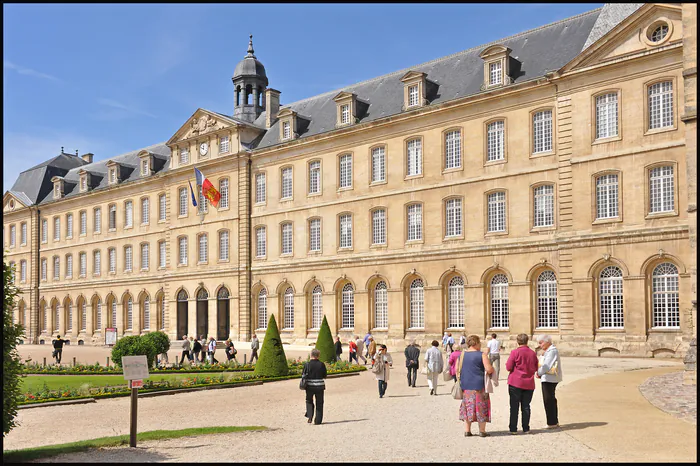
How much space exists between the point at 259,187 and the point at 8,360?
33.7m

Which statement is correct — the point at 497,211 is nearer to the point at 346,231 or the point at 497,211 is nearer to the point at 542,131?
the point at 542,131

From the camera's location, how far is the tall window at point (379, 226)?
37.2 metres

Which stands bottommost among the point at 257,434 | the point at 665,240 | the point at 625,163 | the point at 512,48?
the point at 257,434

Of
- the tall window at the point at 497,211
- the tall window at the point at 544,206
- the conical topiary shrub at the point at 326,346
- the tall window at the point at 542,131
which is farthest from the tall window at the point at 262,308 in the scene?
the tall window at the point at 542,131

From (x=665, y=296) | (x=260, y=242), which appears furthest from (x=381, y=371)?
(x=260, y=242)

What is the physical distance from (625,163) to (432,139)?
360 inches

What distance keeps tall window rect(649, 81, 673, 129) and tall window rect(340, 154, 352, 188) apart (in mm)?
14905

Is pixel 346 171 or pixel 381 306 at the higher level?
pixel 346 171

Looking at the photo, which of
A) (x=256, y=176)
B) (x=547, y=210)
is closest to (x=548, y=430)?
(x=547, y=210)

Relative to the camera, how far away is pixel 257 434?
480 inches

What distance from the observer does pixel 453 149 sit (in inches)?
1369

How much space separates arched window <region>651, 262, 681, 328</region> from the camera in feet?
90.8

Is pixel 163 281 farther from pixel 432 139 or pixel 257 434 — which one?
pixel 257 434

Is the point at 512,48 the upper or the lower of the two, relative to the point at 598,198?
upper
